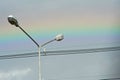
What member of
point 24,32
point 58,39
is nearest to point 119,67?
point 58,39

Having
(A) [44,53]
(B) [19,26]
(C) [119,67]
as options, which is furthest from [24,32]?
(C) [119,67]

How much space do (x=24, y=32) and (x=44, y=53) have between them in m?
3.66

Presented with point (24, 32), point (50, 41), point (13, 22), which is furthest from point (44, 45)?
point (13, 22)

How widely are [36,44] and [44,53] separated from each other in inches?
64.3

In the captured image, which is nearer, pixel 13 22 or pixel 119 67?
pixel 13 22

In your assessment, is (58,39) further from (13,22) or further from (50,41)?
(13,22)

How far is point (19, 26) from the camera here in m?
24.4

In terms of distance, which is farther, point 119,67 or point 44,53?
point 44,53

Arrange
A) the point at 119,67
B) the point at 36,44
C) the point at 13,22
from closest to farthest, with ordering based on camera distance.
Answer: the point at 13,22 → the point at 119,67 → the point at 36,44

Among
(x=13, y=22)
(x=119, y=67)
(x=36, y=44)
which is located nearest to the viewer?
(x=13, y=22)

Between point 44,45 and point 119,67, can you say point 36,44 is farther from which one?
point 119,67

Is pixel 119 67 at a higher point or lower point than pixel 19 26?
lower

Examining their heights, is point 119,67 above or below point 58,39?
below

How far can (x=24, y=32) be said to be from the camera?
25.8 m
